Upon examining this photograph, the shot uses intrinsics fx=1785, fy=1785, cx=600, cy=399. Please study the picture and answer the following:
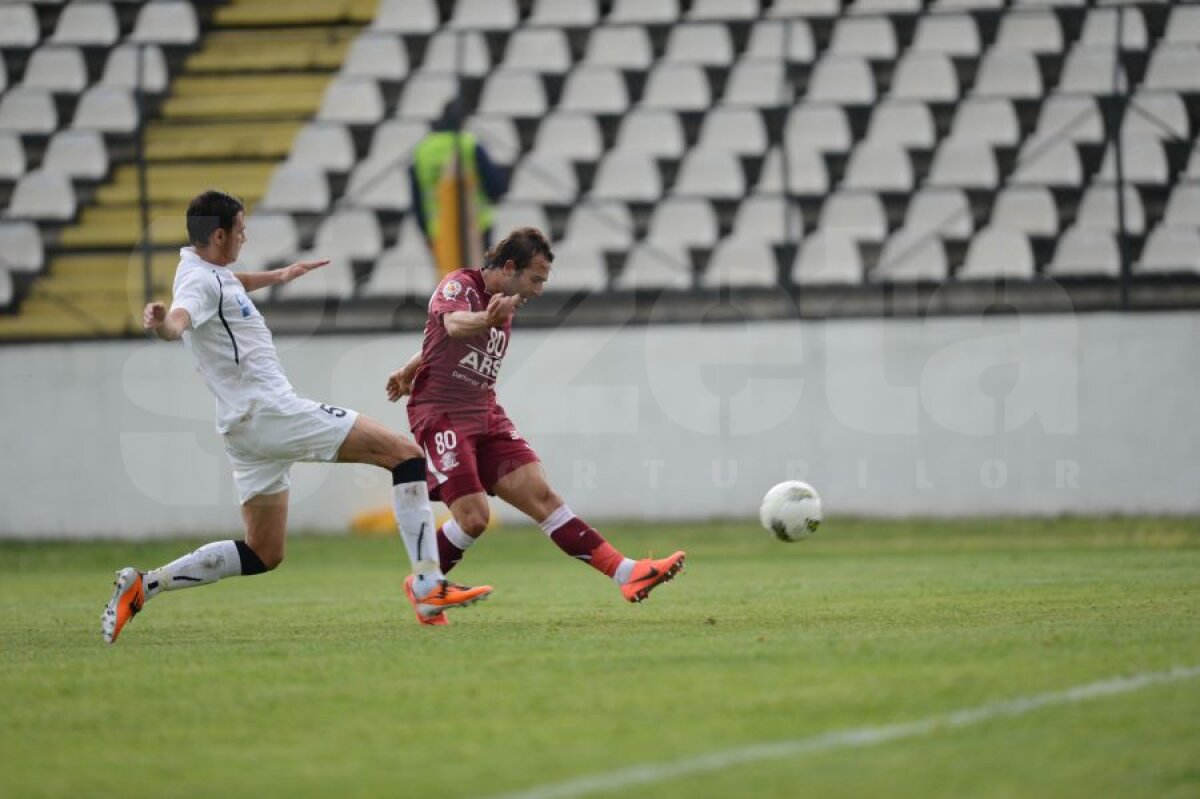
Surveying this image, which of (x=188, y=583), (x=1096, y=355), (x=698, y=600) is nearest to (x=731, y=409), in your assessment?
(x=1096, y=355)

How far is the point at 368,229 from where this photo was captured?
18.8 m

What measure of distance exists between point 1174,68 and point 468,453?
11675 mm

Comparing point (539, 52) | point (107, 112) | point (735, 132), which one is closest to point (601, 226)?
point (735, 132)

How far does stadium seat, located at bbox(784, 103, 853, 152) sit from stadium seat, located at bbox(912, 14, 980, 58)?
1.31 metres

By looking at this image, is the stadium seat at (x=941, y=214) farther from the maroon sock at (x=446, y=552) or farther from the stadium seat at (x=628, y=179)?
the maroon sock at (x=446, y=552)

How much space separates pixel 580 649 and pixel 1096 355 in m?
10.2

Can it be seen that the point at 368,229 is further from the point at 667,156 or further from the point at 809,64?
the point at 809,64

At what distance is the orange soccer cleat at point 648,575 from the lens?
8.98 meters

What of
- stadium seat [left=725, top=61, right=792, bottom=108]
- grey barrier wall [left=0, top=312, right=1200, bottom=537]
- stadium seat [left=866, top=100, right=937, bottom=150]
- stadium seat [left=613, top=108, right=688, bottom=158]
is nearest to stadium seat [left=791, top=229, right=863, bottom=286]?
grey barrier wall [left=0, top=312, right=1200, bottom=537]

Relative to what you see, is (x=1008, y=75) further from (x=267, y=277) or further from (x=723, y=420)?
(x=267, y=277)

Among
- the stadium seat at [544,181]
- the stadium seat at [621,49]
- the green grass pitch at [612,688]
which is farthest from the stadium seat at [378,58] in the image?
the green grass pitch at [612,688]

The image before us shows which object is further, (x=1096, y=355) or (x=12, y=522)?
(x=12, y=522)

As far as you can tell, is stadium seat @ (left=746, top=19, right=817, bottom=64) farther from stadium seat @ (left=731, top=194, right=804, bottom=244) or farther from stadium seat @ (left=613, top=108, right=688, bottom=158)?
stadium seat @ (left=731, top=194, right=804, bottom=244)

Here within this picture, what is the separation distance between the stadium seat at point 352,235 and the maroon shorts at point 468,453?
372 inches
